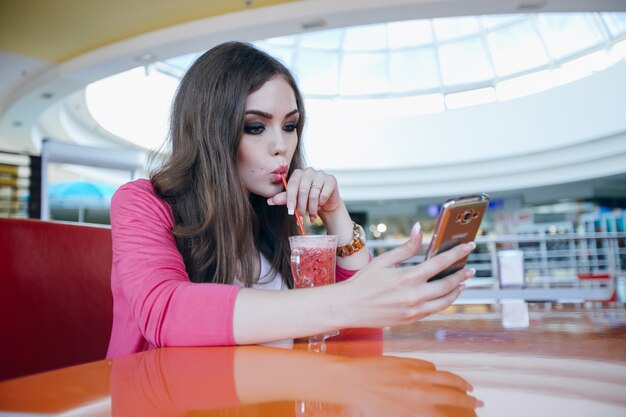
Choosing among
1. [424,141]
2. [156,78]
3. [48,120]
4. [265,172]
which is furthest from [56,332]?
[424,141]

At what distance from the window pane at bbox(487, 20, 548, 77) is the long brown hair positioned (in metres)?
10.00

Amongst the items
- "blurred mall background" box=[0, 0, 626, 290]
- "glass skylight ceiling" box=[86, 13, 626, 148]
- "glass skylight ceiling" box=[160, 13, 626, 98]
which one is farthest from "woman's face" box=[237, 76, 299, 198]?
"glass skylight ceiling" box=[160, 13, 626, 98]

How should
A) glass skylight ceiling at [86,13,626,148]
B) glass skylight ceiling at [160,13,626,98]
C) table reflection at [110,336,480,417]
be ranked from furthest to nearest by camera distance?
glass skylight ceiling at [160,13,626,98]
glass skylight ceiling at [86,13,626,148]
table reflection at [110,336,480,417]

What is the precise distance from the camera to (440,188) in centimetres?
1109

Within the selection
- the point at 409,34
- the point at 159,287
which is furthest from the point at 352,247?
the point at 409,34

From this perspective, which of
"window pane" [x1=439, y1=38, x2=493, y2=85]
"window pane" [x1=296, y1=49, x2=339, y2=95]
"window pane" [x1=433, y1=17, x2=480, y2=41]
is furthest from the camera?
"window pane" [x1=296, y1=49, x2=339, y2=95]

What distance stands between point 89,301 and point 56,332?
0.11 metres

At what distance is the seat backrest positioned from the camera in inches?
34.3

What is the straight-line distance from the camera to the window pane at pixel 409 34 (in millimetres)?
10531

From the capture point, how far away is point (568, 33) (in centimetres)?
923

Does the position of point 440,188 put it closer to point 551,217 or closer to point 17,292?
point 551,217

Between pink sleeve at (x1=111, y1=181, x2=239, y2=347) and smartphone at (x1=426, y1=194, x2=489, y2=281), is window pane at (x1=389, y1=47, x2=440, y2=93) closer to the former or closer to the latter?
pink sleeve at (x1=111, y1=181, x2=239, y2=347)

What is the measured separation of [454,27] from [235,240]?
10.5 m

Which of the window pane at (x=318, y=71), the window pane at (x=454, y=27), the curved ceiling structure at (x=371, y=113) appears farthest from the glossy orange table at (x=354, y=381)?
the window pane at (x=454, y=27)
